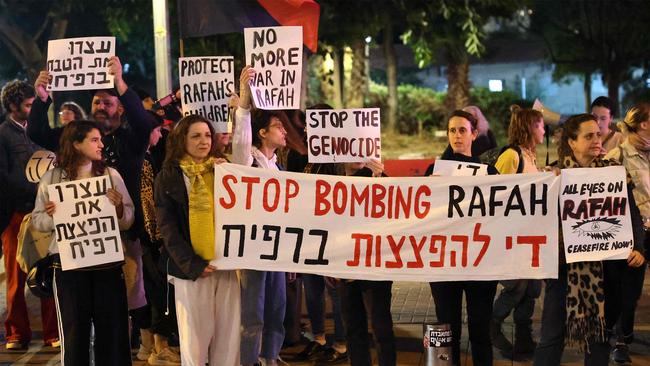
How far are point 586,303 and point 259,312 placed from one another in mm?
2155

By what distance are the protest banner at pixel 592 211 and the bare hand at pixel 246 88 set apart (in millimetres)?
2141

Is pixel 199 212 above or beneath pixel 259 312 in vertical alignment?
above

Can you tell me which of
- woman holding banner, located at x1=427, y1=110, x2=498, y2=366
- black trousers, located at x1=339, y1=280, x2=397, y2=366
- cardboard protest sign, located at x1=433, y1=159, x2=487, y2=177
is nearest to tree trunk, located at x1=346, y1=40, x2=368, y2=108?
woman holding banner, located at x1=427, y1=110, x2=498, y2=366

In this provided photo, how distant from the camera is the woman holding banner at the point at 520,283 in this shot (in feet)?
23.9

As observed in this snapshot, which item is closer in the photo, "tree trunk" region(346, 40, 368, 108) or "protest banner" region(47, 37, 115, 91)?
"protest banner" region(47, 37, 115, 91)

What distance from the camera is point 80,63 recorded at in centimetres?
744

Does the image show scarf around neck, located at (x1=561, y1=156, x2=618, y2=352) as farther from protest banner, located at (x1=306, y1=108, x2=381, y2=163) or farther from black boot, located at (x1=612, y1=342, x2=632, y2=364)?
protest banner, located at (x1=306, y1=108, x2=381, y2=163)

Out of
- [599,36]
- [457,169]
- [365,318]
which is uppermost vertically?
[599,36]

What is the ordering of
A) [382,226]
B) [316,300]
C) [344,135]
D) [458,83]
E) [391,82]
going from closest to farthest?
[382,226] → [344,135] → [316,300] → [458,83] → [391,82]

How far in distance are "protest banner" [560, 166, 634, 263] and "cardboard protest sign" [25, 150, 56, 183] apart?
13.6 feet

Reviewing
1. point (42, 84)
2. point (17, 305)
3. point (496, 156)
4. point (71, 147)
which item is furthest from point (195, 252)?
point (17, 305)

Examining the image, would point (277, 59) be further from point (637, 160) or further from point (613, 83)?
point (613, 83)

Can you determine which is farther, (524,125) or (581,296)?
(524,125)

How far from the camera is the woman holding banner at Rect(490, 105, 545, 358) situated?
23.9 ft
